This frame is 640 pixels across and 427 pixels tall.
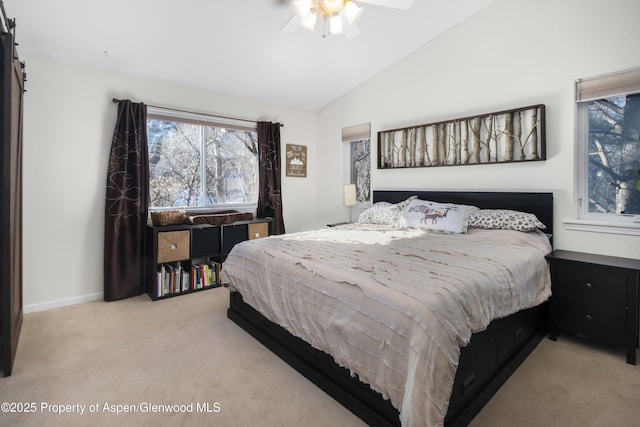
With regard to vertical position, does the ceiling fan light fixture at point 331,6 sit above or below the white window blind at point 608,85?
above

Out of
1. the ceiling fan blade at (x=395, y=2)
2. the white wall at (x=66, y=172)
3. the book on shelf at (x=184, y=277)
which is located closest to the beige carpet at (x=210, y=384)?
the white wall at (x=66, y=172)

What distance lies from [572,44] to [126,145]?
4044mm

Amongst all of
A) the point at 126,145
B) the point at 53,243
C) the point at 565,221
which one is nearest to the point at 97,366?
the point at 53,243

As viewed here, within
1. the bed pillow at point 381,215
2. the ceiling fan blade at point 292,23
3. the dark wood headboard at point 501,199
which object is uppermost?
the ceiling fan blade at point 292,23

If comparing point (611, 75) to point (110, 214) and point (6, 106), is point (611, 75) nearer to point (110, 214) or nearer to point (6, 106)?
point (6, 106)

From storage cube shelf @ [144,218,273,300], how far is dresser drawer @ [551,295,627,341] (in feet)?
10.1

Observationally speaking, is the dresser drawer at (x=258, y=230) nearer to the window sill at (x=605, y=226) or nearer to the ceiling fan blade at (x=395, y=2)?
the ceiling fan blade at (x=395, y=2)

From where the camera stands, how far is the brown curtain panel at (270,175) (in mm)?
4309

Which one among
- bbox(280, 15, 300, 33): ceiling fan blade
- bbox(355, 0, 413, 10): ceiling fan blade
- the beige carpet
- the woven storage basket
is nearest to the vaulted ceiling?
bbox(280, 15, 300, 33): ceiling fan blade

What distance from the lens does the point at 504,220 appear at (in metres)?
2.76

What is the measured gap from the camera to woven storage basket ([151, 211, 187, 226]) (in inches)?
132

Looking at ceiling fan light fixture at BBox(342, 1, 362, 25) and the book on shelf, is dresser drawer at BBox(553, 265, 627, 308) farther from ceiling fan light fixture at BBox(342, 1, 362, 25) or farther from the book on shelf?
the book on shelf

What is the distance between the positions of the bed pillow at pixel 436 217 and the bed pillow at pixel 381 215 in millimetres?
152

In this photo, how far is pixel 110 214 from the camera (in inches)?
127
